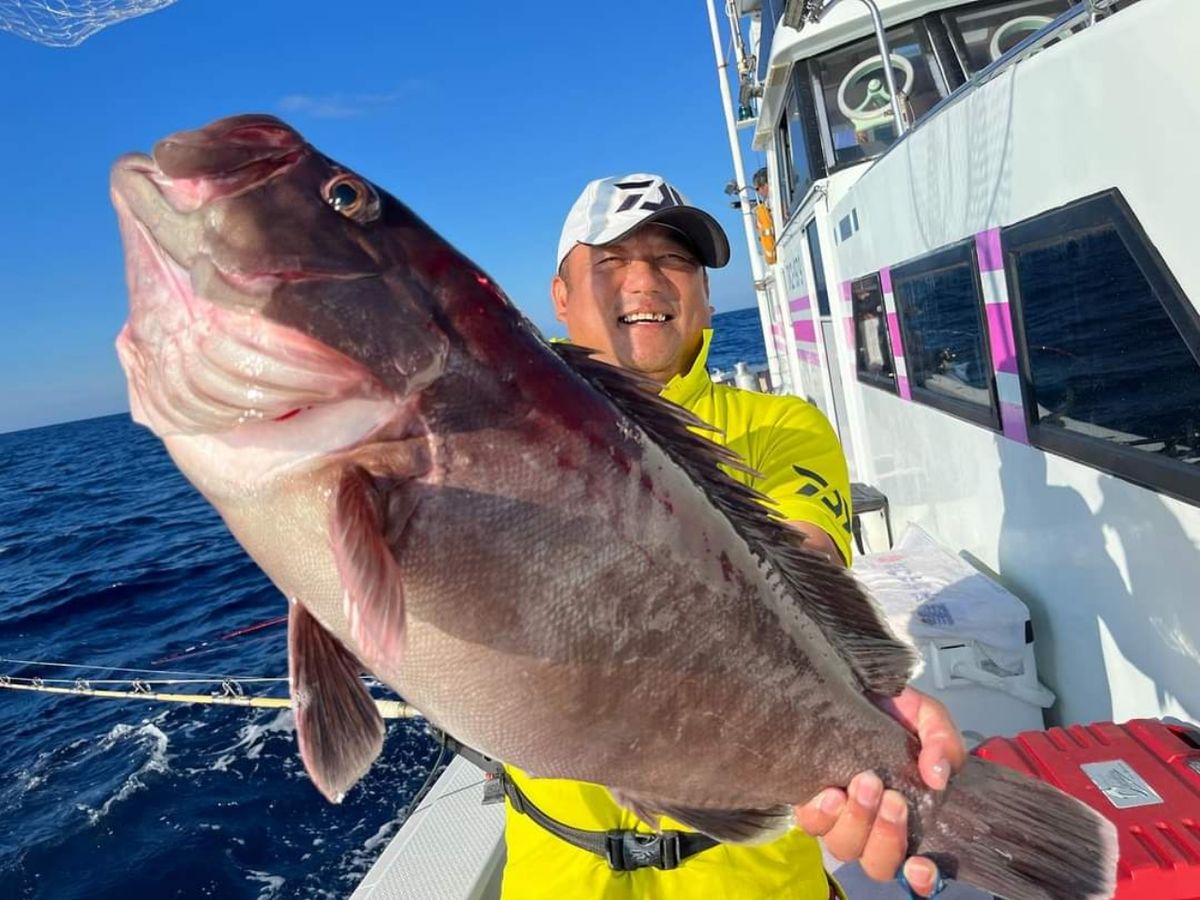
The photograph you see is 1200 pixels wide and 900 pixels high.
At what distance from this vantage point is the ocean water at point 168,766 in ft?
20.5

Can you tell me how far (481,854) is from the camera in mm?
4027

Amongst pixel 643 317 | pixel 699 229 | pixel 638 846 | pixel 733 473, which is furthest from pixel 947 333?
pixel 638 846

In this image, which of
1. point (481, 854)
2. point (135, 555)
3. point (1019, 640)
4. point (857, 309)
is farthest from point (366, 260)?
point (135, 555)

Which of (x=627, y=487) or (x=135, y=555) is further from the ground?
(x=627, y=487)

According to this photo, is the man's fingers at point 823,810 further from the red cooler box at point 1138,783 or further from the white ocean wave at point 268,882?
the white ocean wave at point 268,882

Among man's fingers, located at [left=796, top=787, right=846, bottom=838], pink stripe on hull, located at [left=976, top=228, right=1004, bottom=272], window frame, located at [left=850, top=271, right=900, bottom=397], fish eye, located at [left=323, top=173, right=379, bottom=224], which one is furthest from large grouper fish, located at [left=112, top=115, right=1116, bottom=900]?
window frame, located at [left=850, top=271, right=900, bottom=397]

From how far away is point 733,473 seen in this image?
278cm

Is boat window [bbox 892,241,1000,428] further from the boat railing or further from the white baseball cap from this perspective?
the white baseball cap

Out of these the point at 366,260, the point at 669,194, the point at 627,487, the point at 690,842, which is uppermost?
the point at 669,194

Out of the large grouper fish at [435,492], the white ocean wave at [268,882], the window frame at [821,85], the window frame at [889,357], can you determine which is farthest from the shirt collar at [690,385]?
the window frame at [821,85]

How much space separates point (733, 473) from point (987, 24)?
7202mm

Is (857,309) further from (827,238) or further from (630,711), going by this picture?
(630,711)

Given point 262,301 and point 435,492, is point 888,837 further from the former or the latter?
point 262,301

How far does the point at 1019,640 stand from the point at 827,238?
534 centimetres
